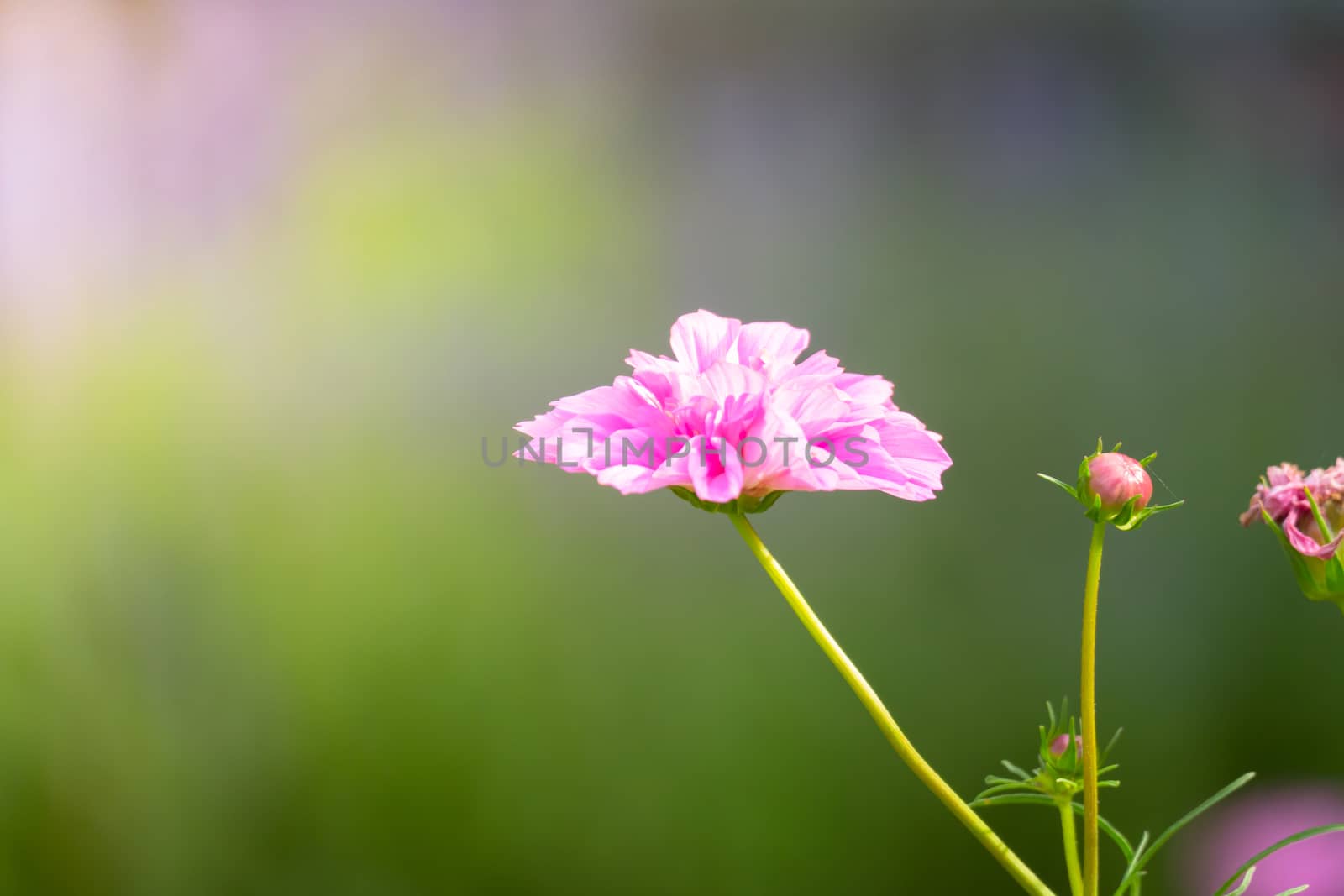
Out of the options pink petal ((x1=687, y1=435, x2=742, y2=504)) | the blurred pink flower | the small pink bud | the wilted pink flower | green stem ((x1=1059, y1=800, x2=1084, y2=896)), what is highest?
pink petal ((x1=687, y1=435, x2=742, y2=504))

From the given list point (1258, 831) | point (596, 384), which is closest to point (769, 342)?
point (596, 384)

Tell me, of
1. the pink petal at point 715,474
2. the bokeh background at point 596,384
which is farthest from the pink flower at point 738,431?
the bokeh background at point 596,384

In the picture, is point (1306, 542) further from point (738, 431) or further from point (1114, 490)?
point (738, 431)

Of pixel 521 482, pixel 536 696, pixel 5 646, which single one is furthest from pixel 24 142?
pixel 536 696

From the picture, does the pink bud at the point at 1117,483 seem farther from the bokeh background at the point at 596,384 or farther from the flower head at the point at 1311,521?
the bokeh background at the point at 596,384

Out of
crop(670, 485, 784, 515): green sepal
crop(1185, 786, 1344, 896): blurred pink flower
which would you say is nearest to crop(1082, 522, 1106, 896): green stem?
crop(670, 485, 784, 515): green sepal

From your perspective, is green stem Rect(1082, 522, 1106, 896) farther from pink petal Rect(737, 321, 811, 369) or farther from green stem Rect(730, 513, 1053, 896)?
pink petal Rect(737, 321, 811, 369)
